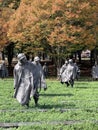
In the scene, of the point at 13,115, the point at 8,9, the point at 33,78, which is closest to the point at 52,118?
the point at 13,115

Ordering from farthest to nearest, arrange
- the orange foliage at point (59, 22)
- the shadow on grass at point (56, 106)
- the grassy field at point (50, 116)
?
the orange foliage at point (59, 22) → the shadow on grass at point (56, 106) → the grassy field at point (50, 116)

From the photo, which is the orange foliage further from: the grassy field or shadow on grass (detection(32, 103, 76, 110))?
shadow on grass (detection(32, 103, 76, 110))

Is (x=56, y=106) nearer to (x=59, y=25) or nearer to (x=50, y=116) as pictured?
(x=50, y=116)

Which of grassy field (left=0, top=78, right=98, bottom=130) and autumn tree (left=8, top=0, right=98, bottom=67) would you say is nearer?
grassy field (left=0, top=78, right=98, bottom=130)

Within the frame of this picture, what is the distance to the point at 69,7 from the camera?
3722 cm

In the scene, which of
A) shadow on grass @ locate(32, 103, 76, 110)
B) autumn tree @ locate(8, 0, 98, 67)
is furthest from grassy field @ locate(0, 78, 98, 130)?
autumn tree @ locate(8, 0, 98, 67)

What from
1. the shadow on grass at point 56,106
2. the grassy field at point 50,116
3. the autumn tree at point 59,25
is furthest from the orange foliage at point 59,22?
the shadow on grass at point 56,106

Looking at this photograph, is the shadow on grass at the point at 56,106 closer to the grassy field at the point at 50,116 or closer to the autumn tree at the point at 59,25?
the grassy field at the point at 50,116

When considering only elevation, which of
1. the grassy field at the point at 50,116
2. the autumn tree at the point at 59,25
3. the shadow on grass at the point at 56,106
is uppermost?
the autumn tree at the point at 59,25

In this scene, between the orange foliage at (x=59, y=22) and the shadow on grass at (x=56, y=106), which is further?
the orange foliage at (x=59, y=22)

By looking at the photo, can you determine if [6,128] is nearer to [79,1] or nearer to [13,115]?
[13,115]

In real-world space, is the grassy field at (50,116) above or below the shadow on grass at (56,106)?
above

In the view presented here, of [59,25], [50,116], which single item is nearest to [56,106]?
[50,116]

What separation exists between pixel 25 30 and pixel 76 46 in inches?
189
